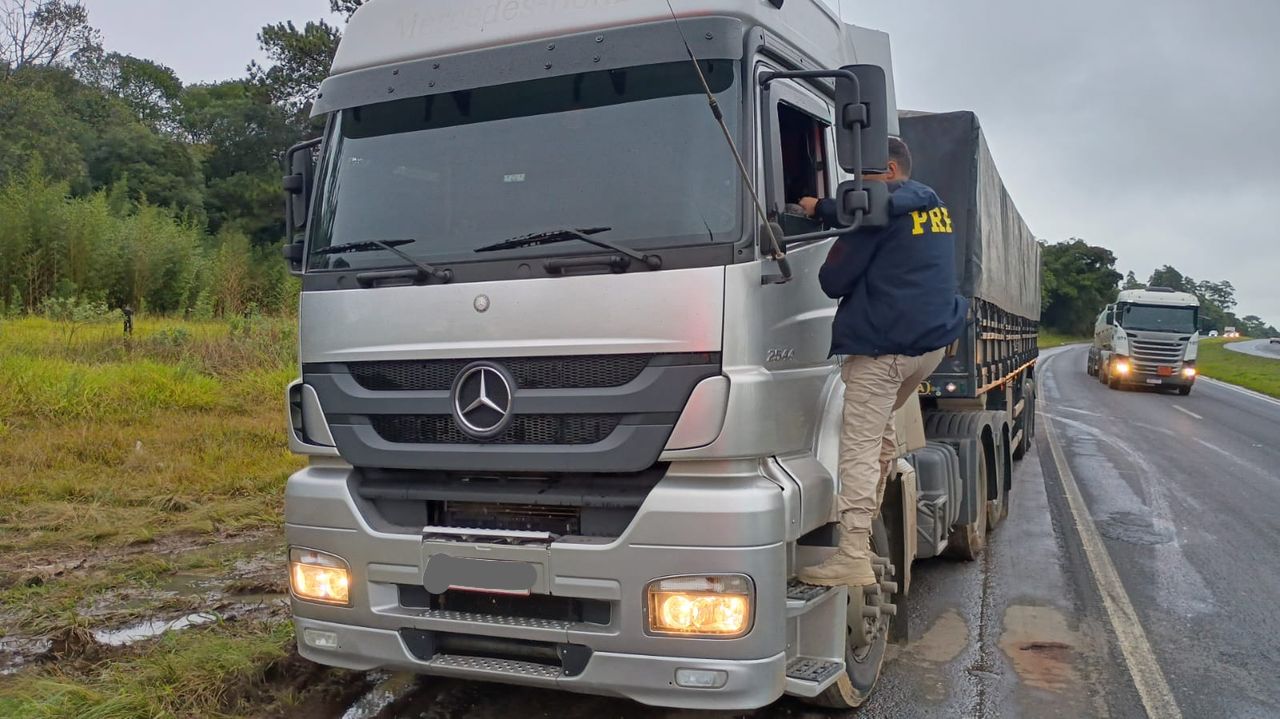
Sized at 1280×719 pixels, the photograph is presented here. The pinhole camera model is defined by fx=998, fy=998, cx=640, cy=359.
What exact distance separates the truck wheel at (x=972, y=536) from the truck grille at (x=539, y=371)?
14.0ft

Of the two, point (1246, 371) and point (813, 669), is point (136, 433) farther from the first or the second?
point (1246, 371)

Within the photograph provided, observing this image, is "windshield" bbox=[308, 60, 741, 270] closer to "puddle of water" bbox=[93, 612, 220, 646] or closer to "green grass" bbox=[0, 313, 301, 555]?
"puddle of water" bbox=[93, 612, 220, 646]

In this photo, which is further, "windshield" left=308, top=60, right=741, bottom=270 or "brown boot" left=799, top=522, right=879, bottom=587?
"brown boot" left=799, top=522, right=879, bottom=587

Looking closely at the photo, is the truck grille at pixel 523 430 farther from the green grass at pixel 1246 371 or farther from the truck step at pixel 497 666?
the green grass at pixel 1246 371

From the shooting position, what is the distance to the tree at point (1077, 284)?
89750mm

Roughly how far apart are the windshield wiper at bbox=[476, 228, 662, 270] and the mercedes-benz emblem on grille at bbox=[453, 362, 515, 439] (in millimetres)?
460

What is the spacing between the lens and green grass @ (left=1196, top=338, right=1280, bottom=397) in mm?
30867

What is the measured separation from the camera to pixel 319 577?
12.9ft

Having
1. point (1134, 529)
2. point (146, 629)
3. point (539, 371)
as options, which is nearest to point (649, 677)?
point (539, 371)

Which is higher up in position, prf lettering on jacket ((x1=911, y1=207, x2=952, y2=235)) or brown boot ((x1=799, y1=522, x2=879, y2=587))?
prf lettering on jacket ((x1=911, y1=207, x2=952, y2=235))

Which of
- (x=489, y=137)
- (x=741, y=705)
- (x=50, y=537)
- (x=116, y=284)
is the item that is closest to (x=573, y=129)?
(x=489, y=137)

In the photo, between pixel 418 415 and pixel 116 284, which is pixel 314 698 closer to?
pixel 418 415

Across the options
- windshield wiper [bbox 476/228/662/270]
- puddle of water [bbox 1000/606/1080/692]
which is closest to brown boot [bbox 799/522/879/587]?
windshield wiper [bbox 476/228/662/270]

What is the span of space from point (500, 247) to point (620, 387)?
0.72m
